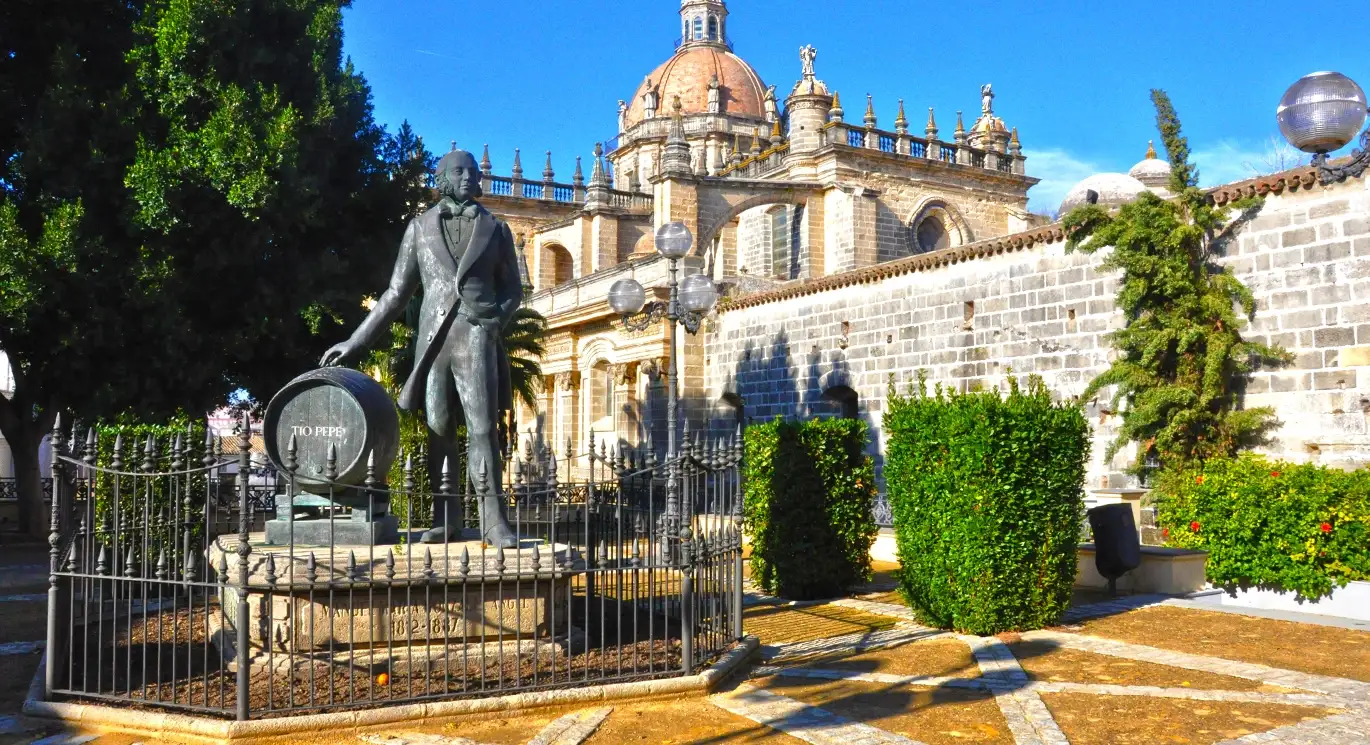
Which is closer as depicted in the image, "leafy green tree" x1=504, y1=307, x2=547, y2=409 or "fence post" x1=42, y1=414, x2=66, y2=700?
"fence post" x1=42, y1=414, x2=66, y2=700

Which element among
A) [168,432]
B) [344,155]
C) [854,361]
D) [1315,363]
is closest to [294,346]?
[344,155]

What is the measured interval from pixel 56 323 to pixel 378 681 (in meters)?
10.3

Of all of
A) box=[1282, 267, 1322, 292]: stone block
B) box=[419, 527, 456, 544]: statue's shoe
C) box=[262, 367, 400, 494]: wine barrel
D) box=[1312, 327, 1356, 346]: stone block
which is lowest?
box=[419, 527, 456, 544]: statue's shoe

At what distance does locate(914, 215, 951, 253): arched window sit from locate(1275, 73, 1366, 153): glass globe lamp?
60.9 ft

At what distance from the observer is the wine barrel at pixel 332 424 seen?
6.04m

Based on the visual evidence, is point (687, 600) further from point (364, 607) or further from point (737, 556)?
point (364, 607)

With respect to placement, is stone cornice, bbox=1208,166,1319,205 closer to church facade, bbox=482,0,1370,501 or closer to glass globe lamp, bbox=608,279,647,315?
church facade, bbox=482,0,1370,501

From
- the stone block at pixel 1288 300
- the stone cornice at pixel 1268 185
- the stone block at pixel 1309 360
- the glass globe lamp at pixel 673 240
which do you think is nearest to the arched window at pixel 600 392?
the glass globe lamp at pixel 673 240

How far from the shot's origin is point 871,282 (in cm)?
1809

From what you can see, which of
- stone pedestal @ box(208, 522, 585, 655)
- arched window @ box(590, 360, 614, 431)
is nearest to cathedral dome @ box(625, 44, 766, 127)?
arched window @ box(590, 360, 614, 431)

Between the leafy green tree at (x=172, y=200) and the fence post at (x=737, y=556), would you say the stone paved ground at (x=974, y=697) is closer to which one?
the fence post at (x=737, y=556)

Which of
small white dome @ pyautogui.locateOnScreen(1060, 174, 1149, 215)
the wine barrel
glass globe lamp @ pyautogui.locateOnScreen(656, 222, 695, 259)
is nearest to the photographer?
the wine barrel

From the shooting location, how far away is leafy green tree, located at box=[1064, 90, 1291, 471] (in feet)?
38.5

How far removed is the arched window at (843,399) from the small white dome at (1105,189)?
5.53 metres
